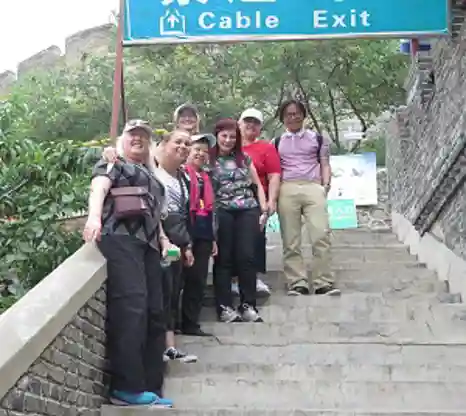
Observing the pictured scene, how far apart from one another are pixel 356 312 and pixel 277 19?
2.23 meters

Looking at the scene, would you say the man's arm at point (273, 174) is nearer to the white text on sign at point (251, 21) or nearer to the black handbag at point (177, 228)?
the white text on sign at point (251, 21)

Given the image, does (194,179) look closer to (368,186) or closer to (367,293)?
(367,293)

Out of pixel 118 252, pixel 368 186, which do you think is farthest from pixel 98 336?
pixel 368 186

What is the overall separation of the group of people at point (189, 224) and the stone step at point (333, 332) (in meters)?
0.15

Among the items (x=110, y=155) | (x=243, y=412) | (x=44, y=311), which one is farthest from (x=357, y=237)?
(x=44, y=311)

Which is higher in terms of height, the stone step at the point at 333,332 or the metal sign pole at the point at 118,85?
the metal sign pole at the point at 118,85

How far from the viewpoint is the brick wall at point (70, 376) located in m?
3.42

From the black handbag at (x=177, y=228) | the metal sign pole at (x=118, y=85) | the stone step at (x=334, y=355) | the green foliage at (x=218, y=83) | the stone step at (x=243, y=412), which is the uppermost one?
the green foliage at (x=218, y=83)

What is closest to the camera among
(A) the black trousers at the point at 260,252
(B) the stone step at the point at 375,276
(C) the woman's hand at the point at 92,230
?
(C) the woman's hand at the point at 92,230

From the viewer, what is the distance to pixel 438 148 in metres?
7.79

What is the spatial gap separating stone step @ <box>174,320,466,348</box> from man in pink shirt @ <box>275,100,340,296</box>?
0.77m

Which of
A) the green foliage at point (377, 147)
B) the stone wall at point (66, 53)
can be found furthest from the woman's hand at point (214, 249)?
the stone wall at point (66, 53)

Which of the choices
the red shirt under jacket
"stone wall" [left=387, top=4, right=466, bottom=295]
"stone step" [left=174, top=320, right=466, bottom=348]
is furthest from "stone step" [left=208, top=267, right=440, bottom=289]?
"stone step" [left=174, top=320, right=466, bottom=348]

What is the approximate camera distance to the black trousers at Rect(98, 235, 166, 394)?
4.47 meters
